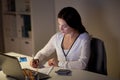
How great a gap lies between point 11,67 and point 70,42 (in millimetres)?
873

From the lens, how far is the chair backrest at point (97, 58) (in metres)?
2.51

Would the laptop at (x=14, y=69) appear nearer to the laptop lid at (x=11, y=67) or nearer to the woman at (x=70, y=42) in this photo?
the laptop lid at (x=11, y=67)

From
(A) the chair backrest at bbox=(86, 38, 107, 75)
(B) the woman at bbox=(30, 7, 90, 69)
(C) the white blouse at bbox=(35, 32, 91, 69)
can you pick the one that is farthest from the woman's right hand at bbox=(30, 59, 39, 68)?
(A) the chair backrest at bbox=(86, 38, 107, 75)

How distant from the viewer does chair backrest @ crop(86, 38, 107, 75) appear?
2510 mm

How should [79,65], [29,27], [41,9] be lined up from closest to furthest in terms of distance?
[79,65]
[41,9]
[29,27]

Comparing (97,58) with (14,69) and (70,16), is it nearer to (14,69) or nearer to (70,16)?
(70,16)

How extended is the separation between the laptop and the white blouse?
432 millimetres

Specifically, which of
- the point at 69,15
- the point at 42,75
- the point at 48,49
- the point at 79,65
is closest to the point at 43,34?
the point at 48,49

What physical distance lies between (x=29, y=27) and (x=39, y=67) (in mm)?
1527

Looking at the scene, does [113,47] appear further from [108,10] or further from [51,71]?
[51,71]

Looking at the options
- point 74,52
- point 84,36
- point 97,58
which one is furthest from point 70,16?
point 97,58

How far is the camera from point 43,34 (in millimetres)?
3734

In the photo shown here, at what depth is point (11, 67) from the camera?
2074mm

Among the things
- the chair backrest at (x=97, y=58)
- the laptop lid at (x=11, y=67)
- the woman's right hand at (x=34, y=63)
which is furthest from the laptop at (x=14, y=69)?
the chair backrest at (x=97, y=58)
